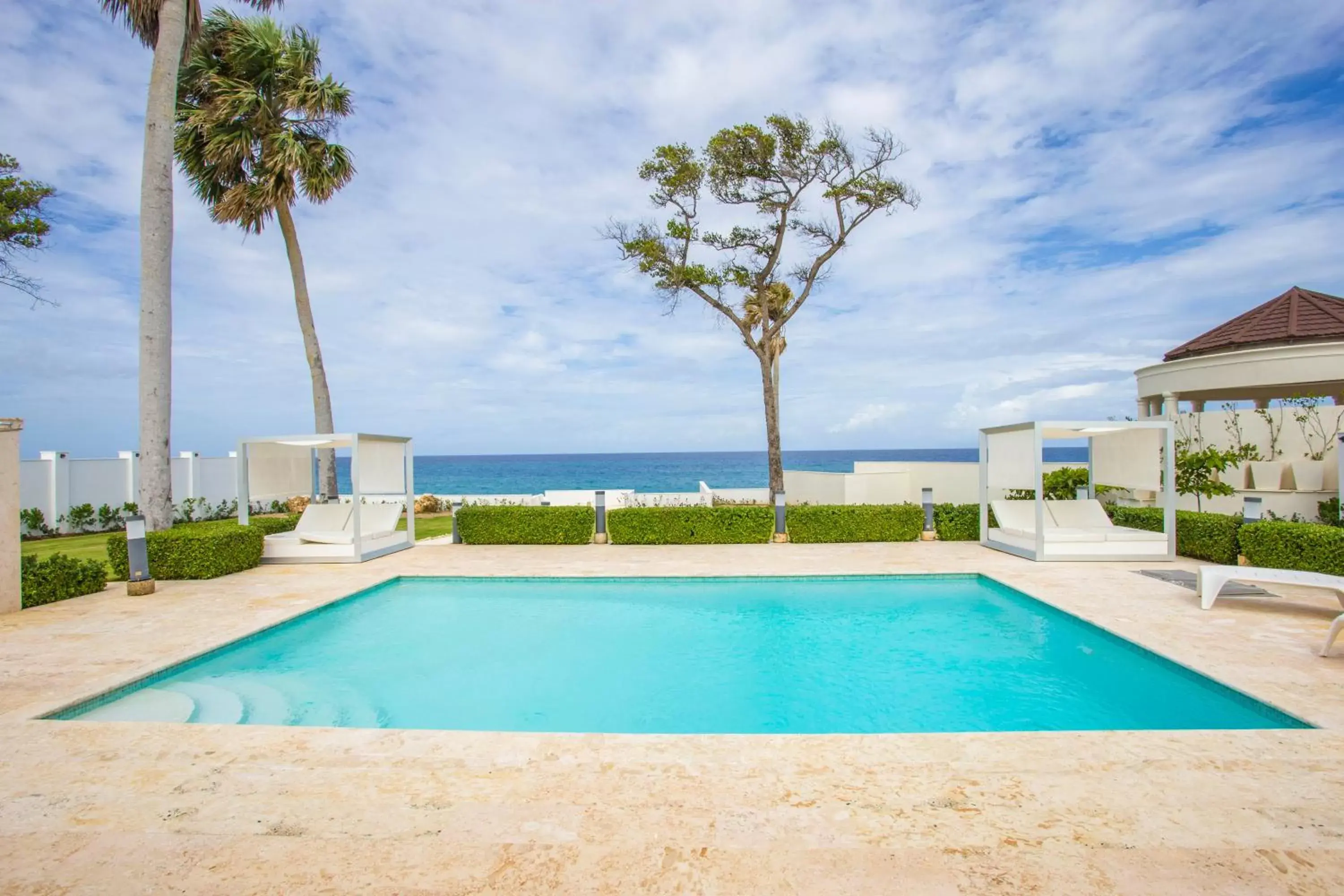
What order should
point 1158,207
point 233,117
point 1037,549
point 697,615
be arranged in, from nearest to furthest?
point 697,615 → point 1037,549 → point 233,117 → point 1158,207

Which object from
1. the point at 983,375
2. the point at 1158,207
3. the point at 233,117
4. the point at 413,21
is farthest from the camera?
Result: the point at 983,375

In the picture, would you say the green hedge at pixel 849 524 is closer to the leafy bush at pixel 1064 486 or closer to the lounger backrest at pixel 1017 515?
the lounger backrest at pixel 1017 515

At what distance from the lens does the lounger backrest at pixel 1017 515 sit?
36.8 feet

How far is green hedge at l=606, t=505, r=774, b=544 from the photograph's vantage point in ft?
41.5

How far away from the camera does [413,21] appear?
11781 mm

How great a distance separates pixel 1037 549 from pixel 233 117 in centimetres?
1692

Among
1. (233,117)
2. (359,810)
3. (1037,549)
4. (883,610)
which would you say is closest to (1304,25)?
(1037,549)

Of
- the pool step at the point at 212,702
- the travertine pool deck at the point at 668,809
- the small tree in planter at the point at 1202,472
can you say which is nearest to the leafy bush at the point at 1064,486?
the small tree in planter at the point at 1202,472

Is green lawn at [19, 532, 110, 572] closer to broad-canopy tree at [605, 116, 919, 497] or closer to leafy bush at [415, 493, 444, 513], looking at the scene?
leafy bush at [415, 493, 444, 513]

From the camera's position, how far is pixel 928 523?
12.6 metres

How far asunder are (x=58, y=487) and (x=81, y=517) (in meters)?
0.80

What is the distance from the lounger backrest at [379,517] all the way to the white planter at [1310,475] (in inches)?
702

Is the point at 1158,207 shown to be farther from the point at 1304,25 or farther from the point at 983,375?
the point at 983,375

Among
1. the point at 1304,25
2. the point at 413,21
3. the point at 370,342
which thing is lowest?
the point at 370,342
